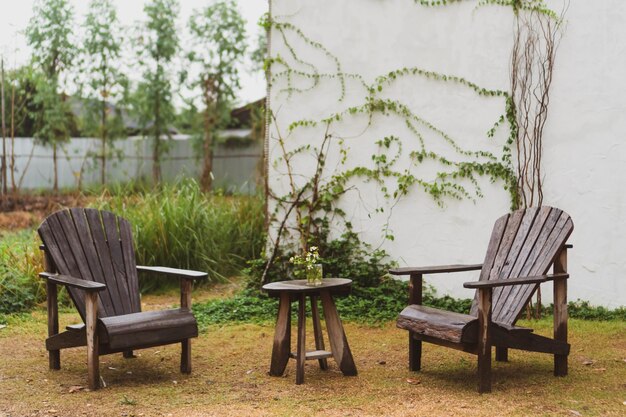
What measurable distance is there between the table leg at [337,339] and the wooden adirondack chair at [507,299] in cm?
35

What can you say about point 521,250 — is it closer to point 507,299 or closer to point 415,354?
point 507,299

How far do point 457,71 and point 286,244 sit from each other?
7.20 feet

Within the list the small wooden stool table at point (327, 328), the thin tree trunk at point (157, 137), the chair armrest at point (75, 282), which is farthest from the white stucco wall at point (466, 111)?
the thin tree trunk at point (157, 137)

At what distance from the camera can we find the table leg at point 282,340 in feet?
15.0

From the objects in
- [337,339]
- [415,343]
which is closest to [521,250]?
[415,343]

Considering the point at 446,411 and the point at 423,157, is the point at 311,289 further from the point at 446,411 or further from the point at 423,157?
the point at 423,157

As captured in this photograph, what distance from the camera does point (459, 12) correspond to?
6.70 metres

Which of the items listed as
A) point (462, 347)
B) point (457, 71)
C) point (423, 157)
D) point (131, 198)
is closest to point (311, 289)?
point (462, 347)

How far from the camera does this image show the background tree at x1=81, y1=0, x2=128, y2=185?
47.8ft

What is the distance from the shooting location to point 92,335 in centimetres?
423

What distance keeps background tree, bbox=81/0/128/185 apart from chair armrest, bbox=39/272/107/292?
10672 millimetres

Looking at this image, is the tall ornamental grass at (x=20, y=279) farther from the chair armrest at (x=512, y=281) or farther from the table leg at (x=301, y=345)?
the chair armrest at (x=512, y=281)

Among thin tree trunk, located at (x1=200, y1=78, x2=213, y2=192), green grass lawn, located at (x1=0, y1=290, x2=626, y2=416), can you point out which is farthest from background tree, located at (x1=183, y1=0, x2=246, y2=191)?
green grass lawn, located at (x1=0, y1=290, x2=626, y2=416)

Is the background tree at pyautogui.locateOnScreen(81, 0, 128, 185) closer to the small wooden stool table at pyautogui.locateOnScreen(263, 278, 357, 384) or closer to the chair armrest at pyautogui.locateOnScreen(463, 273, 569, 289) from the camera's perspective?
the small wooden stool table at pyautogui.locateOnScreen(263, 278, 357, 384)
